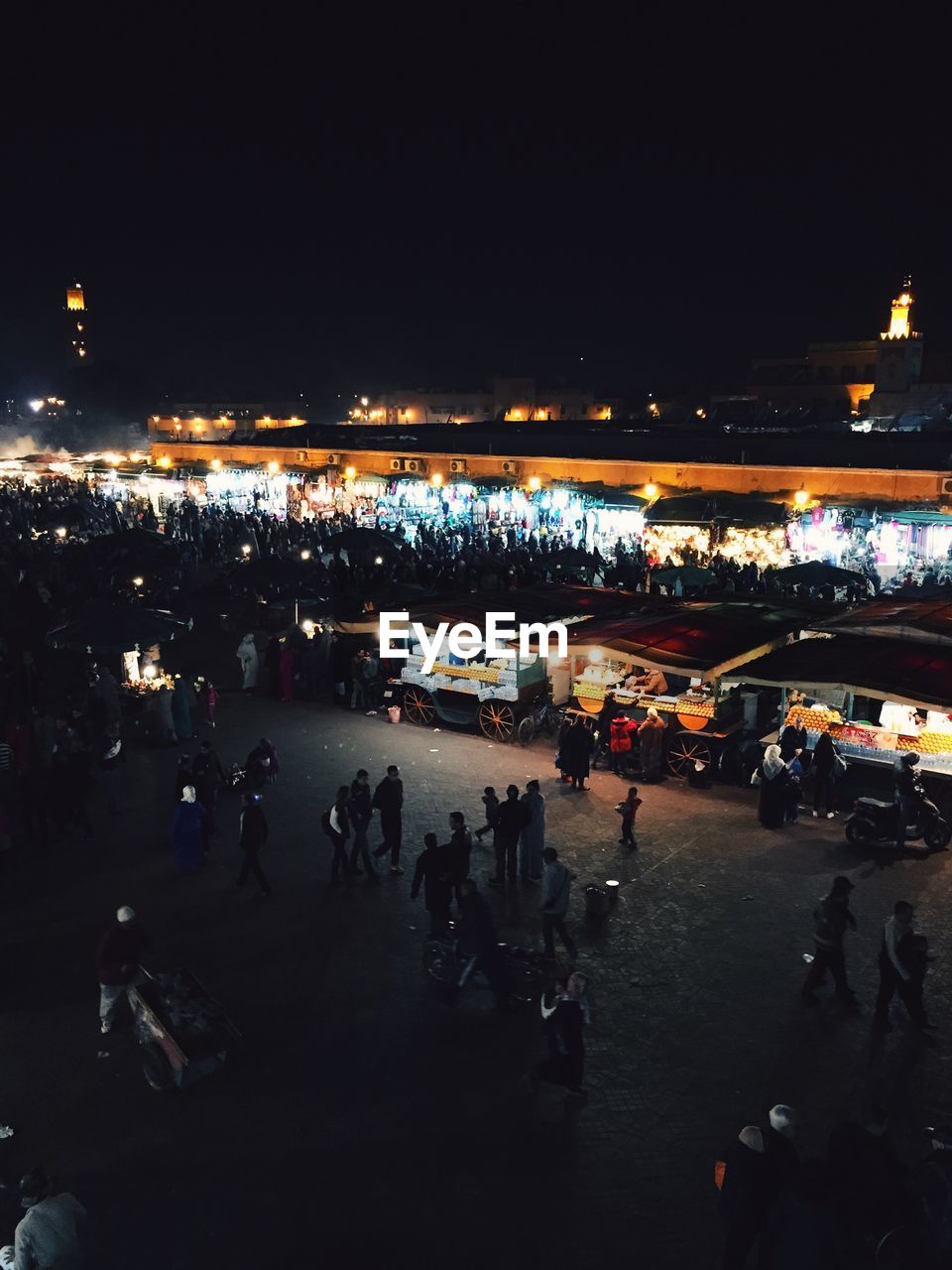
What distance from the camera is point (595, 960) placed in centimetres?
748

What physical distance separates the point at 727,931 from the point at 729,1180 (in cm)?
365

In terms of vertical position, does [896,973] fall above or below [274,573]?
below

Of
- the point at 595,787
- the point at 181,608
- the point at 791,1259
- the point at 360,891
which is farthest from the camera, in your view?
the point at 181,608

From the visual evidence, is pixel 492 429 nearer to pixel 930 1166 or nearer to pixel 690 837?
pixel 690 837

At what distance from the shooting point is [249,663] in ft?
50.6

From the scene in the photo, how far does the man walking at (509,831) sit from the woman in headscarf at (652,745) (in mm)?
3089

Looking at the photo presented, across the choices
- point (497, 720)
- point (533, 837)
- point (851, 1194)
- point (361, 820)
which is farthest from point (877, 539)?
point (851, 1194)

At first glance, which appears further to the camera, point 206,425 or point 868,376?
point 206,425

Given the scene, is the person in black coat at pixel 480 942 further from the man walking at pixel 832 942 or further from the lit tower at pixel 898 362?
the lit tower at pixel 898 362

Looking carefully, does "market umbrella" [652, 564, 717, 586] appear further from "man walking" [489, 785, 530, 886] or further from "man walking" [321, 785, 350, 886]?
"man walking" [321, 785, 350, 886]

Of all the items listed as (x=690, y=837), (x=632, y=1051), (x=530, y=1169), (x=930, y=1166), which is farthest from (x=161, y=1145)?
(x=690, y=837)

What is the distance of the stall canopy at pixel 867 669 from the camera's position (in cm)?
1016

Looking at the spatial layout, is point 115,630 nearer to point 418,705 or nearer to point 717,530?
point 418,705

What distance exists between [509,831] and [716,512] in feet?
53.7
